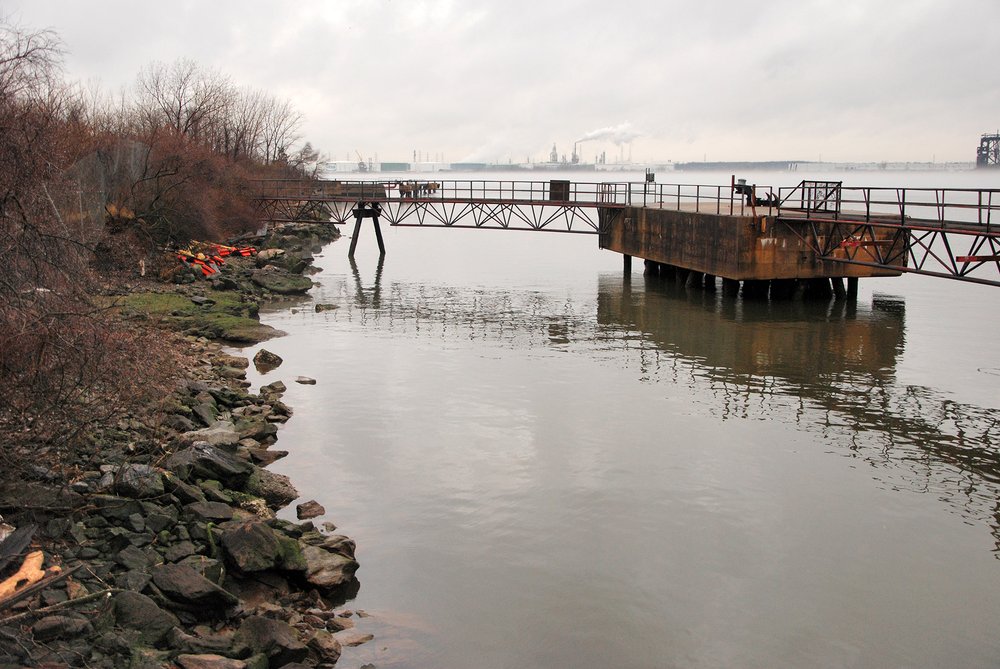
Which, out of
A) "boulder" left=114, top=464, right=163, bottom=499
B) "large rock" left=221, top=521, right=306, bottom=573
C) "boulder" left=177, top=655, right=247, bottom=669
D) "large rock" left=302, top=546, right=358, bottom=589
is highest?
"boulder" left=114, top=464, right=163, bottom=499

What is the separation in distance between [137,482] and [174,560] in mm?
1755

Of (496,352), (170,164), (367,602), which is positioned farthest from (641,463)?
(170,164)

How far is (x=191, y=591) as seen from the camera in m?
10.9

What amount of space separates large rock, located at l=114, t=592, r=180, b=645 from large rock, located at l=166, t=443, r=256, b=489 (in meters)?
4.03

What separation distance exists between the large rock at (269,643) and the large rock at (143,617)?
2.48 ft

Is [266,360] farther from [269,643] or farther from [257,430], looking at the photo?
[269,643]

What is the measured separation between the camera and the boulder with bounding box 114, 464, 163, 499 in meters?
12.9

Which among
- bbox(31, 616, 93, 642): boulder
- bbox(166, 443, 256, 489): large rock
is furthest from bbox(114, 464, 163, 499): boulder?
bbox(31, 616, 93, 642): boulder

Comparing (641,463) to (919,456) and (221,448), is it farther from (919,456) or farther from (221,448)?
(221,448)

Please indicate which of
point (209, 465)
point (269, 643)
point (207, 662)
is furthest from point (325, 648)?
point (209, 465)

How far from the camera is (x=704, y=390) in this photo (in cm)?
2369

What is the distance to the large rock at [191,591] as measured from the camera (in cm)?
1084

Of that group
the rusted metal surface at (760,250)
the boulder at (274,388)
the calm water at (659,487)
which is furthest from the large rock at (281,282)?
the boulder at (274,388)

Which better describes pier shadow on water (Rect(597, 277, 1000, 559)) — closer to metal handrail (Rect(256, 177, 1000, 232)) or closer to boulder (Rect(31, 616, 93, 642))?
metal handrail (Rect(256, 177, 1000, 232))
